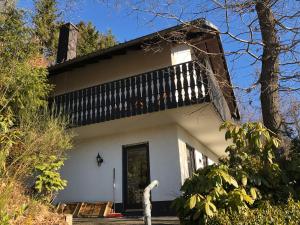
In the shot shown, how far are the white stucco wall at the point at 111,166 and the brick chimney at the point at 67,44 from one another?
5.45 metres

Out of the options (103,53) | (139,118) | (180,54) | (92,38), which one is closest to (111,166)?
(139,118)

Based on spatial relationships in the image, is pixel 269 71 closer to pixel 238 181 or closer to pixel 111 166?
pixel 238 181

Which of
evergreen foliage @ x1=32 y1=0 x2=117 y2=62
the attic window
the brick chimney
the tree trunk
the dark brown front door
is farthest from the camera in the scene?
evergreen foliage @ x1=32 y1=0 x2=117 y2=62

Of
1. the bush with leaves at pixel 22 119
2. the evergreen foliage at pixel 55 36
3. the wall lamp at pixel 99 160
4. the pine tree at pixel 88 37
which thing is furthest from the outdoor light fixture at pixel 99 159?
the pine tree at pixel 88 37

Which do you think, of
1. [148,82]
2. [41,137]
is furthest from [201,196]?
[148,82]

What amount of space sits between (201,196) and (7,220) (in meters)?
2.97

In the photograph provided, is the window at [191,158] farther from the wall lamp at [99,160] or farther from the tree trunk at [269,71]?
the tree trunk at [269,71]

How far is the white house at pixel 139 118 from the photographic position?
1175 cm

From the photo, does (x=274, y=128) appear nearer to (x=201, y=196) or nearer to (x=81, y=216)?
(x=201, y=196)

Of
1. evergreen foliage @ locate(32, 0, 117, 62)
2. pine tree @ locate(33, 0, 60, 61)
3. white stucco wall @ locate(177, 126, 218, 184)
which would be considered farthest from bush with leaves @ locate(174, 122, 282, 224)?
pine tree @ locate(33, 0, 60, 61)

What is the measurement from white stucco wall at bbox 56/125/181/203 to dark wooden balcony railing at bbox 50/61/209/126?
4.56 feet

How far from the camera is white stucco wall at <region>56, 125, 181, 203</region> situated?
40.9 feet

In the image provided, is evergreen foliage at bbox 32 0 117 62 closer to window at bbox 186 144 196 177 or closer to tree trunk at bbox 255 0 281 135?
window at bbox 186 144 196 177

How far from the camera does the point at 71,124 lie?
13273mm
